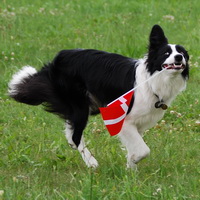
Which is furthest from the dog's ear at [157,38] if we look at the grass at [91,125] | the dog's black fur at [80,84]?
the grass at [91,125]

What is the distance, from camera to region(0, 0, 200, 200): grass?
4676 mm

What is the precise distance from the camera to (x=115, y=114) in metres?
5.07

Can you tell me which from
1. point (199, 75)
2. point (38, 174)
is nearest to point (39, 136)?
point (38, 174)

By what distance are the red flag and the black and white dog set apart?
31 cm

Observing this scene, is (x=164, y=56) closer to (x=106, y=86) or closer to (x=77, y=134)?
(x=106, y=86)

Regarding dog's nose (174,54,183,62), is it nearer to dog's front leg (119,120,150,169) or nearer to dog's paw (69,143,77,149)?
dog's front leg (119,120,150,169)

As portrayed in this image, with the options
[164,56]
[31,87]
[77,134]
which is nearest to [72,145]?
[77,134]

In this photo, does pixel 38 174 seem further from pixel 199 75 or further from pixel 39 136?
pixel 199 75

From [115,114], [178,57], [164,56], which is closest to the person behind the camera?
[115,114]

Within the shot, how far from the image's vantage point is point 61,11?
483 inches

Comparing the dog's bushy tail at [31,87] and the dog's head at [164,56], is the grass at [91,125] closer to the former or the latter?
the dog's bushy tail at [31,87]

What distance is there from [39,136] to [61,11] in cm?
634

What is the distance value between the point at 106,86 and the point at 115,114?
77 cm

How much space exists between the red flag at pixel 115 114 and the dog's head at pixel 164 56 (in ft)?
1.47
